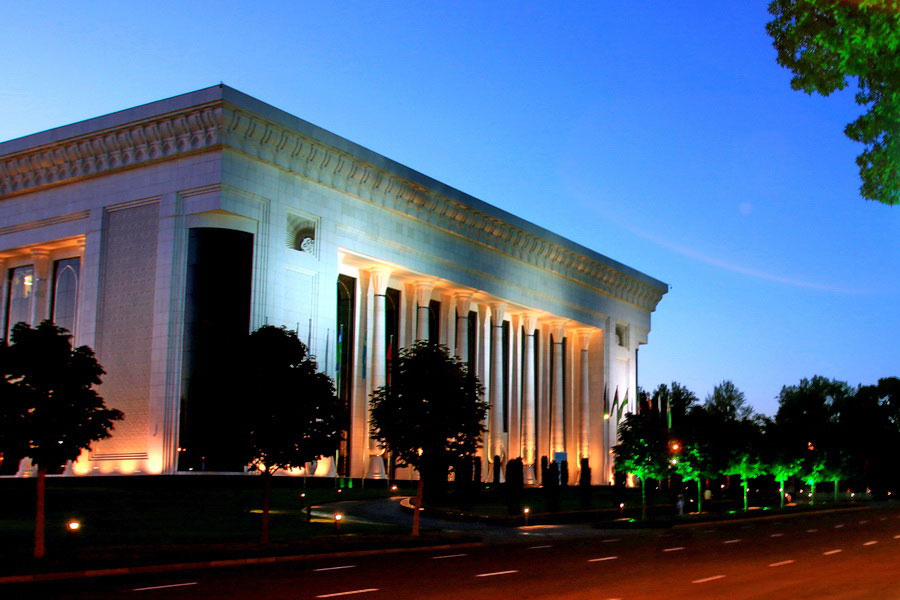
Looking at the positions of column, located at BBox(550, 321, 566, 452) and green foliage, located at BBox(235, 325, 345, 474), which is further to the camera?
column, located at BBox(550, 321, 566, 452)

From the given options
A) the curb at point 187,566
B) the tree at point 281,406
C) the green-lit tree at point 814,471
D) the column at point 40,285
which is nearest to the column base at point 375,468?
the column at point 40,285

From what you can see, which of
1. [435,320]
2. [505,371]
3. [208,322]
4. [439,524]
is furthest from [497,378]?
[439,524]

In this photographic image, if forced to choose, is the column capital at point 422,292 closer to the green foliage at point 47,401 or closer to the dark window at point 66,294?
the dark window at point 66,294

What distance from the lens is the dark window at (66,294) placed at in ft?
189

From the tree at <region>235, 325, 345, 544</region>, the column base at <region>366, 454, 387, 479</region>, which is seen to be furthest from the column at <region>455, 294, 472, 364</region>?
the tree at <region>235, 325, 345, 544</region>

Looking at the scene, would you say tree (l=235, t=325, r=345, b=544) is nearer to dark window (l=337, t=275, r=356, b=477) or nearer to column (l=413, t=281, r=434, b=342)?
dark window (l=337, t=275, r=356, b=477)

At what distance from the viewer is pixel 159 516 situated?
3662 cm

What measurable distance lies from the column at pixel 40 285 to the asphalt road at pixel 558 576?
37.5 meters

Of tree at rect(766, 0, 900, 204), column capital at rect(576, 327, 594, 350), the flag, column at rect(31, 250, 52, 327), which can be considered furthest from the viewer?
column capital at rect(576, 327, 594, 350)

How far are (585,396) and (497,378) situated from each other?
1560 centimetres

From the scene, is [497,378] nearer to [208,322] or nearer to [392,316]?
[392,316]

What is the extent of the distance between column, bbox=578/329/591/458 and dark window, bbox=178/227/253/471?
44761 mm

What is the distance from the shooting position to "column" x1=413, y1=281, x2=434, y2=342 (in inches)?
2704

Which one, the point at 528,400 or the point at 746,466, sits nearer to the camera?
the point at 746,466
